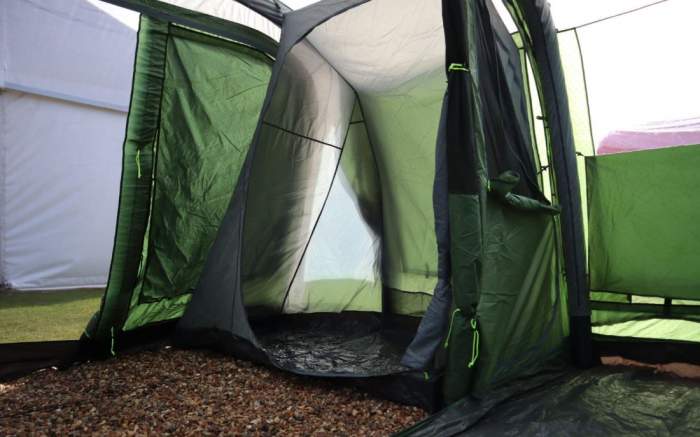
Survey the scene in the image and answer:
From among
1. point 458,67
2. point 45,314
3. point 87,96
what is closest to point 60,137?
point 87,96

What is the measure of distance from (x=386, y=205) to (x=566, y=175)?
1156 millimetres

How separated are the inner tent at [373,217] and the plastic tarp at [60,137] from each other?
1590mm

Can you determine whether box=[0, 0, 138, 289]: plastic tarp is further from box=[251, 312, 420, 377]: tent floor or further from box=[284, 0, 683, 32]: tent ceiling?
box=[284, 0, 683, 32]: tent ceiling

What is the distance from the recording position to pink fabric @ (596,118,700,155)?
97.9 inches

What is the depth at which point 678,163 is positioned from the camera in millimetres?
2508

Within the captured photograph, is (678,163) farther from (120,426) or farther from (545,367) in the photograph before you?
(120,426)

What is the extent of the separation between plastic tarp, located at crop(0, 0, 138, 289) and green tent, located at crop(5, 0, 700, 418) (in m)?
1.29

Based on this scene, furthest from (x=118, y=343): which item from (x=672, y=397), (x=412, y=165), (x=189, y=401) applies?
(x=672, y=397)

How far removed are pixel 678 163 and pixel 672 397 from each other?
1.10m

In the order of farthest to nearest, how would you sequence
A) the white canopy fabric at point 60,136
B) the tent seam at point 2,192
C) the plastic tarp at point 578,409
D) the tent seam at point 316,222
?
the tent seam at point 2,192
the white canopy fabric at point 60,136
the tent seam at point 316,222
the plastic tarp at point 578,409

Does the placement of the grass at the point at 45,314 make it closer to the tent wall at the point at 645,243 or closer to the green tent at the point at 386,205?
the green tent at the point at 386,205

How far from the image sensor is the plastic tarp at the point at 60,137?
3842 millimetres

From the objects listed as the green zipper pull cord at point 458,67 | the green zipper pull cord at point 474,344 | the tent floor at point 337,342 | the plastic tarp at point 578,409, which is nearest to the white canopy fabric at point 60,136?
the tent floor at point 337,342

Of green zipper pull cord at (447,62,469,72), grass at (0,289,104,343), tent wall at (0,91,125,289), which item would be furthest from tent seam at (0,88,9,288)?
green zipper pull cord at (447,62,469,72)
